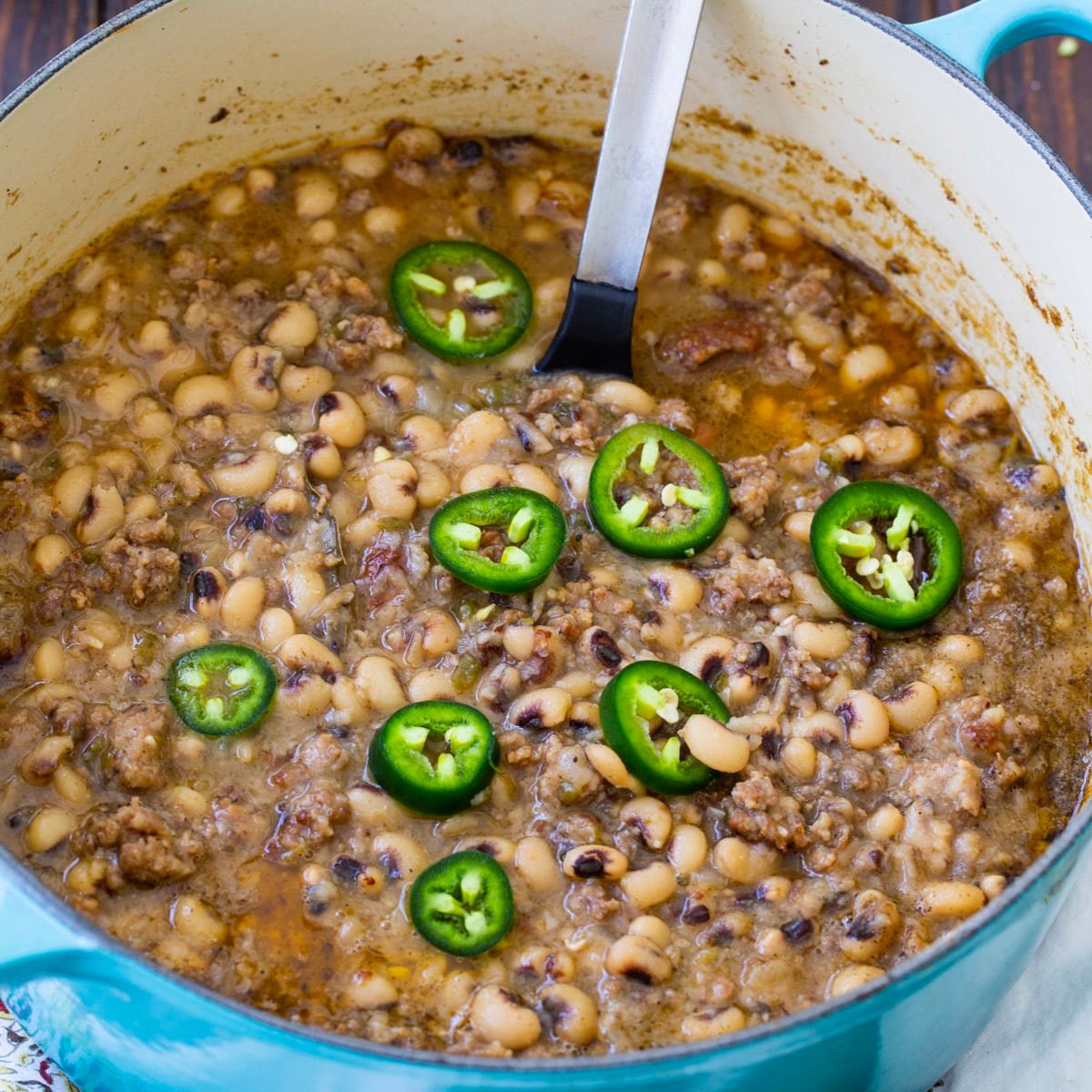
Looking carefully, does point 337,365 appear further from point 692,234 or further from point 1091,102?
point 1091,102

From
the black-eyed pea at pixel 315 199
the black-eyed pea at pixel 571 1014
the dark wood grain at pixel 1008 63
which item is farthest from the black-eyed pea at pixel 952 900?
the dark wood grain at pixel 1008 63

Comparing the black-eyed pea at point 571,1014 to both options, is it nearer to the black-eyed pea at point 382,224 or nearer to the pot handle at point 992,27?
the black-eyed pea at point 382,224

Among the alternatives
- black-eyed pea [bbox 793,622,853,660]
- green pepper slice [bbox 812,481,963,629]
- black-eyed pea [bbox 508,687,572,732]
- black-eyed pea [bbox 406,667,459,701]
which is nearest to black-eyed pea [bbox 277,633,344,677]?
black-eyed pea [bbox 406,667,459,701]

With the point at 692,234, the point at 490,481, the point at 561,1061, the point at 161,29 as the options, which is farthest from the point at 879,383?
the point at 561,1061

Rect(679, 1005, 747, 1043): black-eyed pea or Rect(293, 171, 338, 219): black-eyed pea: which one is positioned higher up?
Rect(293, 171, 338, 219): black-eyed pea

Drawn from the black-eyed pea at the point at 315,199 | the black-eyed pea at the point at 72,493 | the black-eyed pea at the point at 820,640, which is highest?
the black-eyed pea at the point at 315,199

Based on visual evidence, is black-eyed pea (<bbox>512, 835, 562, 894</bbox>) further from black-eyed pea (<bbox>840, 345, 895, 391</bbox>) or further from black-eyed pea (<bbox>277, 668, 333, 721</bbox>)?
black-eyed pea (<bbox>840, 345, 895, 391</bbox>)

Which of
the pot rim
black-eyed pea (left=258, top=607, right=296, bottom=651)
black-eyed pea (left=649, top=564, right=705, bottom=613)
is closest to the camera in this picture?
the pot rim
